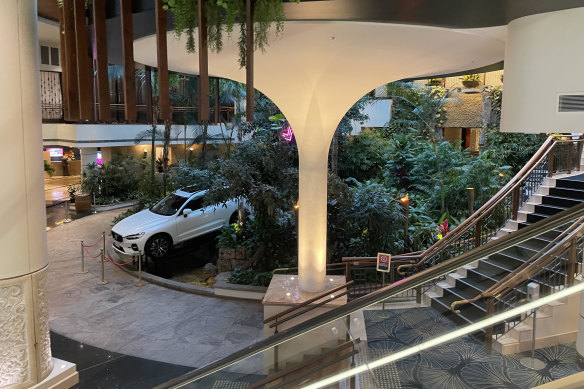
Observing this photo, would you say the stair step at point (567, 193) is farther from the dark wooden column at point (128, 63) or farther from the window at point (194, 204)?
the window at point (194, 204)

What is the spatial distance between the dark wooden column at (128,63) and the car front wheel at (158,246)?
25.9 feet

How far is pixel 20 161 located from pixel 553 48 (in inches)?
177

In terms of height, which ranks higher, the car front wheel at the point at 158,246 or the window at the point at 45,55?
the window at the point at 45,55

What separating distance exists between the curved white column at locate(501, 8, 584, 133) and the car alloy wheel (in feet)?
29.9

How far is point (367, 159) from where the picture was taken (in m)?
17.4

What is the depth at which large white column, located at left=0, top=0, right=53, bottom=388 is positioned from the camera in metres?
3.28

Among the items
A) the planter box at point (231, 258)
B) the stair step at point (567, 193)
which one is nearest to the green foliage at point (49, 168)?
the planter box at point (231, 258)

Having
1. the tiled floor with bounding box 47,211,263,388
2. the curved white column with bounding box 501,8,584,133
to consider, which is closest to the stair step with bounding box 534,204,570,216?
the curved white column with bounding box 501,8,584,133

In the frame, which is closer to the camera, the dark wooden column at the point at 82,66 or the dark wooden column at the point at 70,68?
the dark wooden column at the point at 82,66

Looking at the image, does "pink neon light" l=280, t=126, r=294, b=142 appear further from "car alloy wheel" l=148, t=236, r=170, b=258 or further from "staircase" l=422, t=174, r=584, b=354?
"staircase" l=422, t=174, r=584, b=354

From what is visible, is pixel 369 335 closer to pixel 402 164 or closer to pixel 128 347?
pixel 128 347

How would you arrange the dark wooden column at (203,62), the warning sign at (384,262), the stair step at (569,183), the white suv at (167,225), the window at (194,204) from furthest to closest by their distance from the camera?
the window at (194,204) < the white suv at (167,225) < the stair step at (569,183) < the warning sign at (384,262) < the dark wooden column at (203,62)

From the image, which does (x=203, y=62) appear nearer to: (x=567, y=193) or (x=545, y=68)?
(x=545, y=68)

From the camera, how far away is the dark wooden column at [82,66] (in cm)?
420
